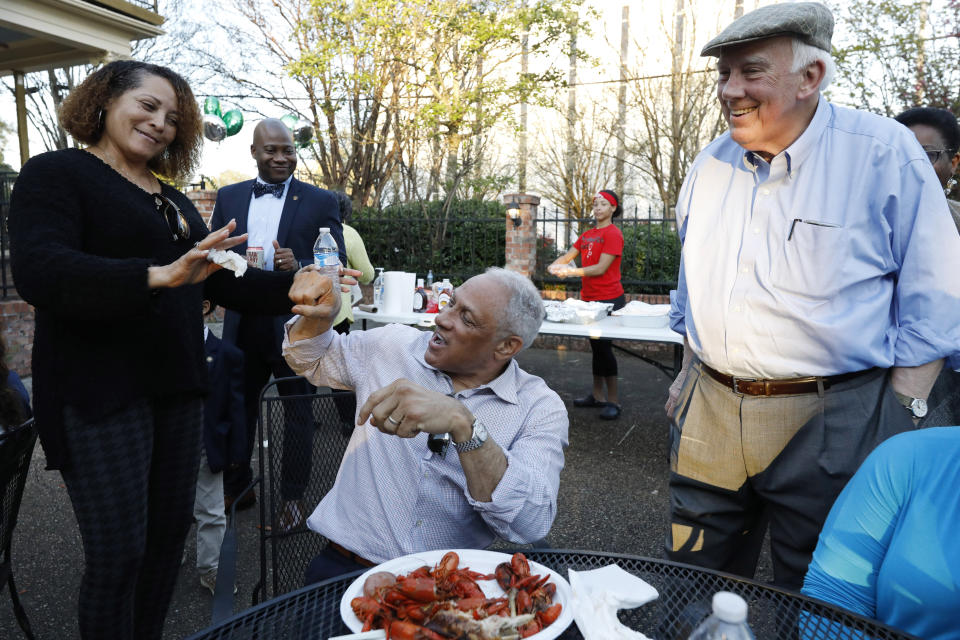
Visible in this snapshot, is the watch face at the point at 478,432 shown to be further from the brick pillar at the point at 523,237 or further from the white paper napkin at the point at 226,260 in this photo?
the brick pillar at the point at 523,237

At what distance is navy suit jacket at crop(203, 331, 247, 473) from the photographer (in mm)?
2721

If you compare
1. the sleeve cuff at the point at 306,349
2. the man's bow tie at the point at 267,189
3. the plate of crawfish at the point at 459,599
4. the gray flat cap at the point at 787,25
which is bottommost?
the plate of crawfish at the point at 459,599

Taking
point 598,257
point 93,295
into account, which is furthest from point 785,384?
point 598,257

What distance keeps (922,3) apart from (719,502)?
9918mm

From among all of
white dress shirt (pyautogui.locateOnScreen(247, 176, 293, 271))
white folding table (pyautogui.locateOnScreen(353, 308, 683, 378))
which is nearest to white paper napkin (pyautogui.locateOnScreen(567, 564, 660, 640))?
white dress shirt (pyautogui.locateOnScreen(247, 176, 293, 271))

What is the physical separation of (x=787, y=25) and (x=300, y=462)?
1895 mm

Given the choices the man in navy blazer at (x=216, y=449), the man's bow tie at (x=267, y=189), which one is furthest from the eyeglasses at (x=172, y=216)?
the man's bow tie at (x=267, y=189)

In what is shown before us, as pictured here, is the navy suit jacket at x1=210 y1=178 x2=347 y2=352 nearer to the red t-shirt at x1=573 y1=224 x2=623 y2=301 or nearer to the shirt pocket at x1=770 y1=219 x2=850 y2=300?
the shirt pocket at x1=770 y1=219 x2=850 y2=300

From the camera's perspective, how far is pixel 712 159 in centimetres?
204

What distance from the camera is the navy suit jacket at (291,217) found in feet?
11.5

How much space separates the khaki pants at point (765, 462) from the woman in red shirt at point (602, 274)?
3.24 meters

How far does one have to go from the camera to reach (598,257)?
5.62 meters

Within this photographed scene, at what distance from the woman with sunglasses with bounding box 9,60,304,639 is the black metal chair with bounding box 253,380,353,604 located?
0.25 metres

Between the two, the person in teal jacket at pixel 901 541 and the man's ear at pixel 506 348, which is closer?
the person in teal jacket at pixel 901 541
